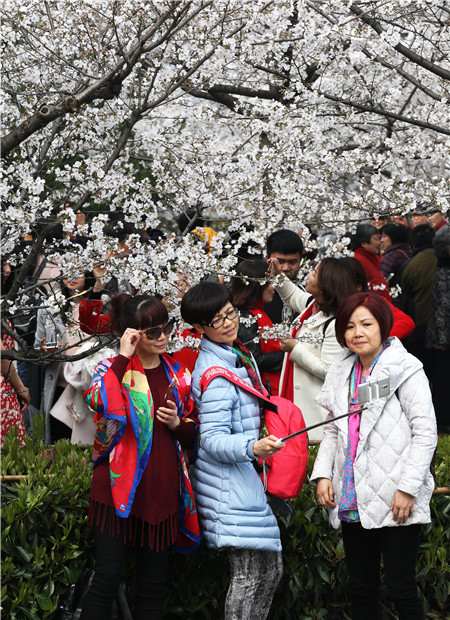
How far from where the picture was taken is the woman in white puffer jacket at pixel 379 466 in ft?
10.6

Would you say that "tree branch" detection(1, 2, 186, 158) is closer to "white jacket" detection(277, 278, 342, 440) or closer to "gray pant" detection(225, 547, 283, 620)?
"white jacket" detection(277, 278, 342, 440)

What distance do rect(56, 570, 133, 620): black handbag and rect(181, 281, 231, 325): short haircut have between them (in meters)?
1.22

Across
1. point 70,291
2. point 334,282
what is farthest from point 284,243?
point 70,291

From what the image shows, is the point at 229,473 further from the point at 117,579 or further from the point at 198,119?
the point at 198,119

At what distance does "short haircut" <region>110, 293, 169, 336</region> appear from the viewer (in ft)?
11.7

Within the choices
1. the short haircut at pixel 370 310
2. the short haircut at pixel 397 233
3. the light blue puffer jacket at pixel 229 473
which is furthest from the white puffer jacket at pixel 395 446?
the short haircut at pixel 397 233

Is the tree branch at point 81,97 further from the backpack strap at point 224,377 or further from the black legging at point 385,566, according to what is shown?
the black legging at point 385,566

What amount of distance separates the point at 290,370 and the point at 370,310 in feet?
5.06

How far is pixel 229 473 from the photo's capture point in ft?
11.4

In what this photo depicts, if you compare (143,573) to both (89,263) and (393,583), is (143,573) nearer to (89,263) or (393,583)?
(393,583)

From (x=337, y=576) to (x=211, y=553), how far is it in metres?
0.67

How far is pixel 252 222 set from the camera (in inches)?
229

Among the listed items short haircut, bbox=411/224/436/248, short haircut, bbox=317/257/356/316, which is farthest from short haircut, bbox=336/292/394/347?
short haircut, bbox=411/224/436/248

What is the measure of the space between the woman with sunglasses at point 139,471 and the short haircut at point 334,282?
128cm
